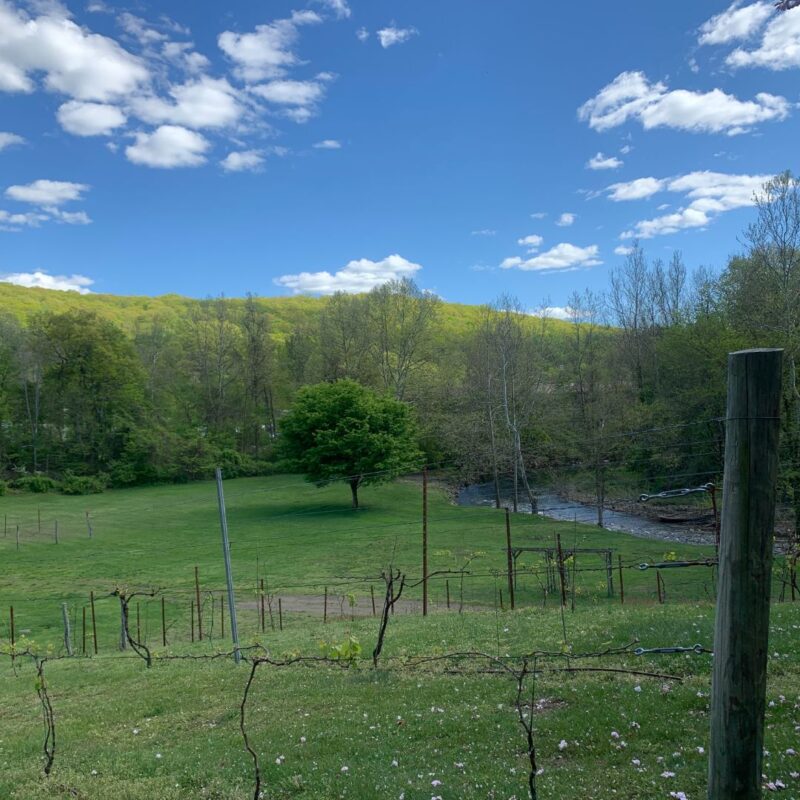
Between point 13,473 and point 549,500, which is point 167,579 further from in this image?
point 13,473

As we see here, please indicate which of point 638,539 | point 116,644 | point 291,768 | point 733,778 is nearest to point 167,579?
point 116,644

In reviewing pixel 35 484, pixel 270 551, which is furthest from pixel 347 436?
pixel 35 484

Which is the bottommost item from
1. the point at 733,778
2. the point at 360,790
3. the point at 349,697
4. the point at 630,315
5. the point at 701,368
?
the point at 349,697

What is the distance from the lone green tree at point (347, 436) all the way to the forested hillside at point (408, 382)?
6.08 meters

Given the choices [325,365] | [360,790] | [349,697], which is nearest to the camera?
[360,790]

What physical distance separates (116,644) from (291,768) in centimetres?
1710

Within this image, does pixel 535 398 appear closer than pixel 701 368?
No

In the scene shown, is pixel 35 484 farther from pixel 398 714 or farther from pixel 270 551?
pixel 398 714

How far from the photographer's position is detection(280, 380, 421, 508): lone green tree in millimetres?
51781

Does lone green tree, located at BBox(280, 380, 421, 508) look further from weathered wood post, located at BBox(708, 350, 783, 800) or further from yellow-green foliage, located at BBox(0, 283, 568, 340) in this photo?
yellow-green foliage, located at BBox(0, 283, 568, 340)

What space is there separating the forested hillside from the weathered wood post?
35.6 m

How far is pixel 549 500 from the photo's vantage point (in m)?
57.2

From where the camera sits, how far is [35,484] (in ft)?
224

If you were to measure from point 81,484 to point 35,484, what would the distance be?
4.50m
